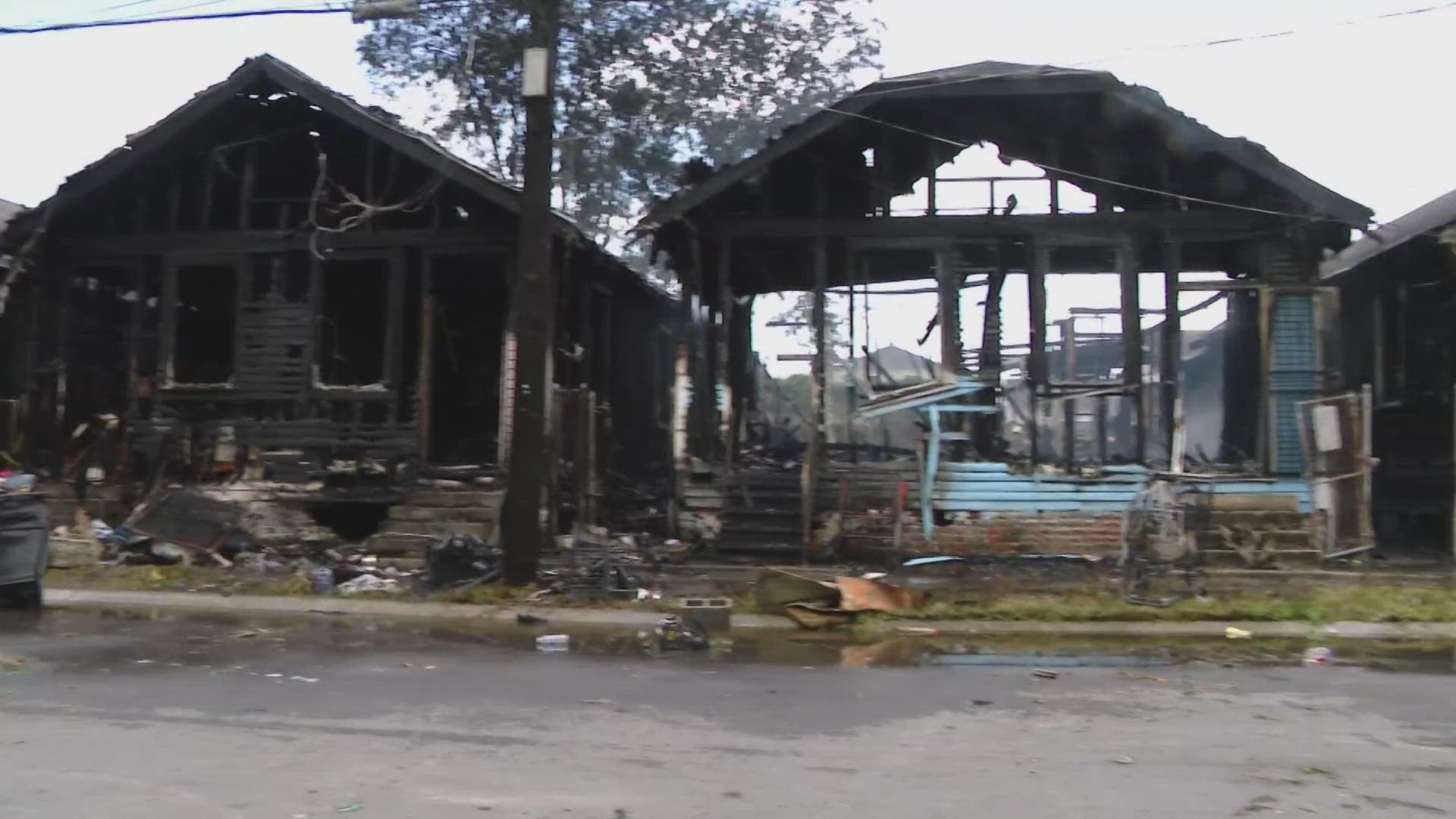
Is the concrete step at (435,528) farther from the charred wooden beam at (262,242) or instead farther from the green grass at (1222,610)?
the green grass at (1222,610)

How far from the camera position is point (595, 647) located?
9992 millimetres

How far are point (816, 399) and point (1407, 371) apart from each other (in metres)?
9.77

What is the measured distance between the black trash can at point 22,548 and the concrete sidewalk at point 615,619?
0.49 m

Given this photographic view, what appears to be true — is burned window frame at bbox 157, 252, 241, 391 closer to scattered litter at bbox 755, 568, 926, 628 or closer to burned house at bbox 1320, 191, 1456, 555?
scattered litter at bbox 755, 568, 926, 628

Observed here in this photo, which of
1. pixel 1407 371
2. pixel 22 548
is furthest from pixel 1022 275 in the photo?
pixel 22 548

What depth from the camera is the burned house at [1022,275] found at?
14898 millimetres

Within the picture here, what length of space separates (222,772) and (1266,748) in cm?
525

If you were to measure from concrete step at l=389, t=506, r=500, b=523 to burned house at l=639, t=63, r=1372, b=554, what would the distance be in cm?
260

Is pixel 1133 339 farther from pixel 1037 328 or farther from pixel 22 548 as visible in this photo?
pixel 22 548

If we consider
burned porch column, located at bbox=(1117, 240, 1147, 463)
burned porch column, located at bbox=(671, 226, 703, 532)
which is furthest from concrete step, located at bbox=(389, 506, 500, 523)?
burned porch column, located at bbox=(1117, 240, 1147, 463)

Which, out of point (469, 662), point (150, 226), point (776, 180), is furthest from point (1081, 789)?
point (150, 226)

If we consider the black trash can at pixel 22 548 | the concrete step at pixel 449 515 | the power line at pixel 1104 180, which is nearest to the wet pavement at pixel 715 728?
the black trash can at pixel 22 548

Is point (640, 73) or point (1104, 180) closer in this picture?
point (1104, 180)

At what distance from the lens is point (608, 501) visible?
19.6 m
